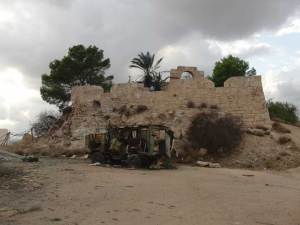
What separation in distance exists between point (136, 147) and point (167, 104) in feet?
25.3

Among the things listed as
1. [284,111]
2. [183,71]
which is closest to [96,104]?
[183,71]

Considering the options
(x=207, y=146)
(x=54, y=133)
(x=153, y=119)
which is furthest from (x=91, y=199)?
(x=54, y=133)

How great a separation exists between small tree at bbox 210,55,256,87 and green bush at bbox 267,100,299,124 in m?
3.53

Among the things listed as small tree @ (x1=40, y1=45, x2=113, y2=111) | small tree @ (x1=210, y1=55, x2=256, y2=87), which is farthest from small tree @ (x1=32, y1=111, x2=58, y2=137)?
small tree @ (x1=210, y1=55, x2=256, y2=87)

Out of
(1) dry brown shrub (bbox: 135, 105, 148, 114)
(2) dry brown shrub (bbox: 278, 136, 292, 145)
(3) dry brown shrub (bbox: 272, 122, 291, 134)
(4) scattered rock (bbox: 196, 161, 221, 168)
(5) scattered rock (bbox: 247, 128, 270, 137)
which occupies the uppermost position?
(1) dry brown shrub (bbox: 135, 105, 148, 114)

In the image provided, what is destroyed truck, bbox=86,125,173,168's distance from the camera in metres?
19.6

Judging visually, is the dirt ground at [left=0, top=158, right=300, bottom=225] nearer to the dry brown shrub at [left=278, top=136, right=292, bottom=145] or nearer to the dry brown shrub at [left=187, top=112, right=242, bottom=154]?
the dry brown shrub at [left=187, top=112, right=242, bottom=154]

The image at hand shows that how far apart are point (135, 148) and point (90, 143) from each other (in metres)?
2.85

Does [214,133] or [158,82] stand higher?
[158,82]

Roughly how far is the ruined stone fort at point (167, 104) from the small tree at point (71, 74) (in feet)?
20.8

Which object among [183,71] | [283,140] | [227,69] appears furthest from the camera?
[227,69]

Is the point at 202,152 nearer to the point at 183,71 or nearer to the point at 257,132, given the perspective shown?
the point at 257,132

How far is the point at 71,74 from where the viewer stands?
35.2 m

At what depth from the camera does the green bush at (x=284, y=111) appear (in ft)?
114
